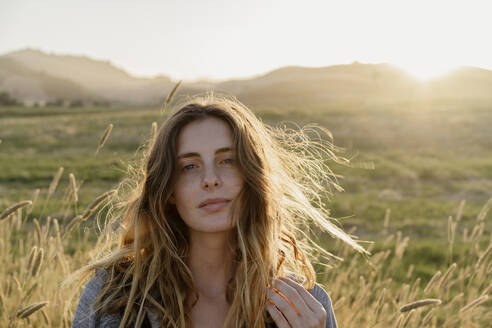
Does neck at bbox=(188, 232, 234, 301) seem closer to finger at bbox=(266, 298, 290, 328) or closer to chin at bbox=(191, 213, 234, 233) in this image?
chin at bbox=(191, 213, 234, 233)

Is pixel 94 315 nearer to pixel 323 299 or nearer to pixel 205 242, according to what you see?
pixel 205 242

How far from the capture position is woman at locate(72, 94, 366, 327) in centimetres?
263

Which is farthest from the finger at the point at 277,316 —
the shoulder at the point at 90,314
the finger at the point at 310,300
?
the shoulder at the point at 90,314

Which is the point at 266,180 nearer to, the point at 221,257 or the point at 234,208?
the point at 234,208

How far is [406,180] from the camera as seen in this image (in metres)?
14.2

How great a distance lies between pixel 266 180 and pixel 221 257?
520 millimetres

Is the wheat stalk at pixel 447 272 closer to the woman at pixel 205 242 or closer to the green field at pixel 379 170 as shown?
the woman at pixel 205 242

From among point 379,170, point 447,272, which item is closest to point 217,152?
point 447,272

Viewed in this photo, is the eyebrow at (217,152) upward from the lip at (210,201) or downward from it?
upward

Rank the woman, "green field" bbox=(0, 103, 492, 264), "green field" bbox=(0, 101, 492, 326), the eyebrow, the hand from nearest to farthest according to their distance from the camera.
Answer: the hand, the woman, the eyebrow, "green field" bbox=(0, 101, 492, 326), "green field" bbox=(0, 103, 492, 264)

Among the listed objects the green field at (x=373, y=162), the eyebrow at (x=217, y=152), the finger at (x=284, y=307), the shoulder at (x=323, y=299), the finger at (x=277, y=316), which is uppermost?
the eyebrow at (x=217, y=152)

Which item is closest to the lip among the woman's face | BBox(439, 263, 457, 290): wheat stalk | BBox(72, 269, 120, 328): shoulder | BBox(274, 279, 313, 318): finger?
the woman's face

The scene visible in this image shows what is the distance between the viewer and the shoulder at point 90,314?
2506 millimetres

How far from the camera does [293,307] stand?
2.54 meters
